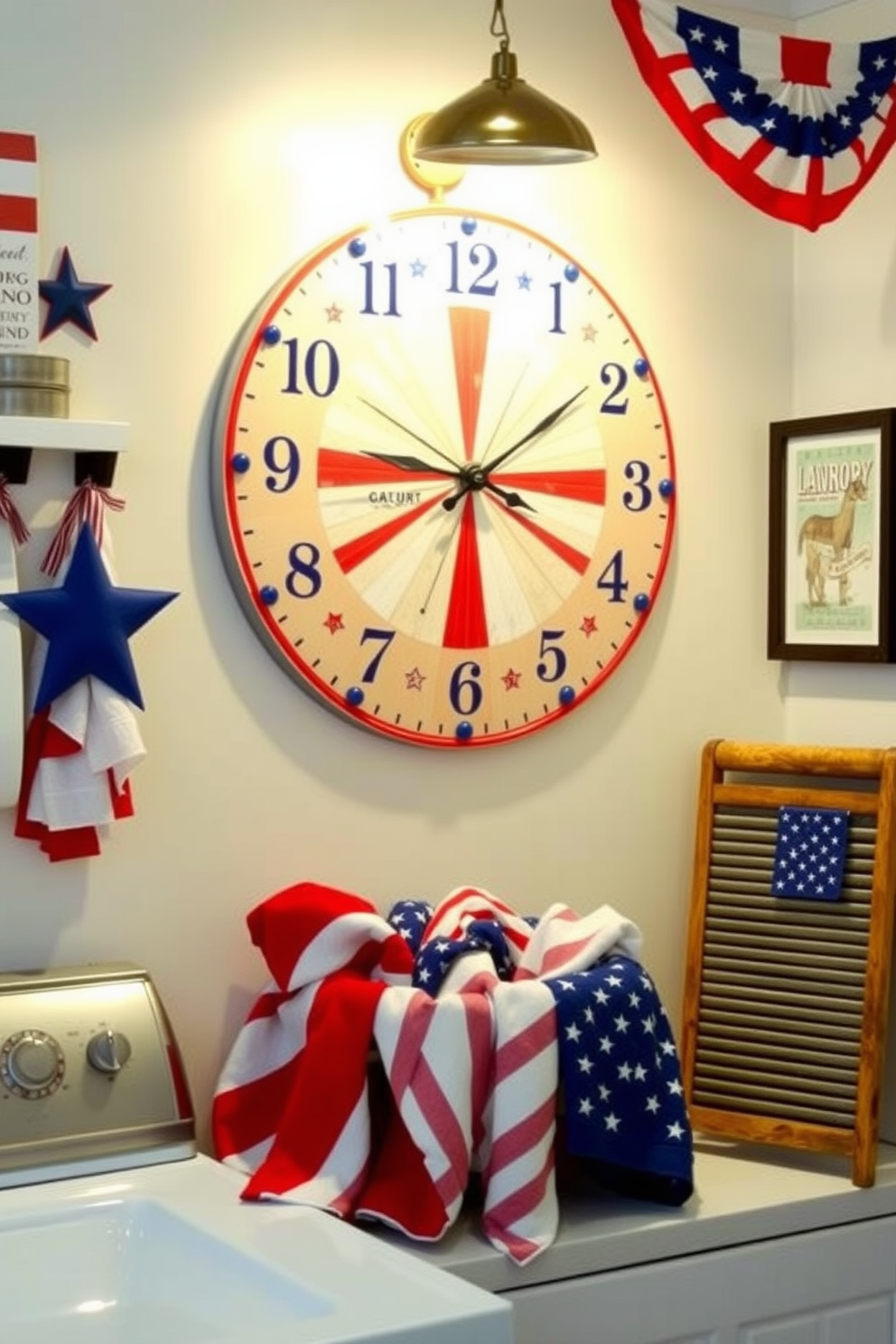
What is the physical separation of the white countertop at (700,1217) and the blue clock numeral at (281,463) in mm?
995

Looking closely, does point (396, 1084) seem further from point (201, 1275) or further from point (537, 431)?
point (537, 431)

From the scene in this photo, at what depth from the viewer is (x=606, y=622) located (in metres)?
3.01

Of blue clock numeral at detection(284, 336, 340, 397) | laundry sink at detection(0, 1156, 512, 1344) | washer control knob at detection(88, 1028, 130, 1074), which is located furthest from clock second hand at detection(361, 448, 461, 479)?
laundry sink at detection(0, 1156, 512, 1344)

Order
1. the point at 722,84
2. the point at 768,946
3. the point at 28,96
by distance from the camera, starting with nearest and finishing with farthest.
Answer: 1. the point at 28,96
2. the point at 722,84
3. the point at 768,946

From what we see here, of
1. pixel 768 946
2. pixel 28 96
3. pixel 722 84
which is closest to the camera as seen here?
pixel 28 96

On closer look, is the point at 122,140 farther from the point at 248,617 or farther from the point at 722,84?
the point at 722,84

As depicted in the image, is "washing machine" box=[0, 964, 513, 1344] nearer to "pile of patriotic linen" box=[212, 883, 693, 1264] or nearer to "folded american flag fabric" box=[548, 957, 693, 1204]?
"pile of patriotic linen" box=[212, 883, 693, 1264]

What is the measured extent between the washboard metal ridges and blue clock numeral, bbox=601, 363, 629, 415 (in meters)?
0.54

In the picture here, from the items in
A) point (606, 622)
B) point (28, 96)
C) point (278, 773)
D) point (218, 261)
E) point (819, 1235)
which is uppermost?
point (28, 96)

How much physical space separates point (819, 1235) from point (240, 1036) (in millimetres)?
827

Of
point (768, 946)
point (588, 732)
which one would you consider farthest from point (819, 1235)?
point (588, 732)

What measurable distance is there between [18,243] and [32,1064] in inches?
40.3

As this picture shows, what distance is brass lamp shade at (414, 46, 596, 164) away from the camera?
2404 mm

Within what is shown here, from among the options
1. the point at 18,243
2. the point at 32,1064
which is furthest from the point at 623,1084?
the point at 18,243
